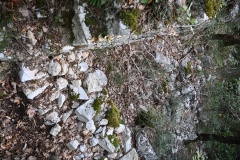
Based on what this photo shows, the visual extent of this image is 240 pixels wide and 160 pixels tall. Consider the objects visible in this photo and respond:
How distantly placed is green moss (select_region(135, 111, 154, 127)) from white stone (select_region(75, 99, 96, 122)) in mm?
1125

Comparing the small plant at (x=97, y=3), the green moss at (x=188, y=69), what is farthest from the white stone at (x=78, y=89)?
the green moss at (x=188, y=69)

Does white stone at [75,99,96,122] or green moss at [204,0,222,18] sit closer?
green moss at [204,0,222,18]

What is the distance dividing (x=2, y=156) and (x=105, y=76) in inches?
60.2

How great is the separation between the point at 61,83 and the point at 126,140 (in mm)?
1358

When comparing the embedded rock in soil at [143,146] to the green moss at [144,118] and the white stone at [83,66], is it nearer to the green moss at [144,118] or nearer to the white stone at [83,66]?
the green moss at [144,118]

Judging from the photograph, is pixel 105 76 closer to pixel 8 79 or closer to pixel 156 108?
pixel 8 79

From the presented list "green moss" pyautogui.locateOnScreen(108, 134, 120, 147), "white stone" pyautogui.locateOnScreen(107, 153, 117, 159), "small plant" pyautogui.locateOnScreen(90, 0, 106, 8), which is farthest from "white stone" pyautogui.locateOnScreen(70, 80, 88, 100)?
"small plant" pyautogui.locateOnScreen(90, 0, 106, 8)

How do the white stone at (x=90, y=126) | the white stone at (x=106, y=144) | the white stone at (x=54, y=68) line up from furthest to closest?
the white stone at (x=106, y=144)
the white stone at (x=90, y=126)
the white stone at (x=54, y=68)

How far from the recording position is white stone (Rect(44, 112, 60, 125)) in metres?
2.71

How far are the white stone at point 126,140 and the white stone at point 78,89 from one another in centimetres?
92

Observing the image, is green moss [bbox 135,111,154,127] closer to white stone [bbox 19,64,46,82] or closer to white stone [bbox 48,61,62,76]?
white stone [bbox 48,61,62,76]

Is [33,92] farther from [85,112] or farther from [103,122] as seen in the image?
[103,122]

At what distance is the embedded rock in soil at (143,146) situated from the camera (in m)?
3.76

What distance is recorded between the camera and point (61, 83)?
270 centimetres
